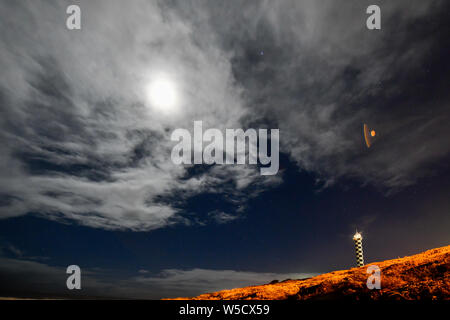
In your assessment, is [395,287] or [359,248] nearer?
[395,287]

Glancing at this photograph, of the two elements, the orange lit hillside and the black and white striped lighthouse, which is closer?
the orange lit hillside

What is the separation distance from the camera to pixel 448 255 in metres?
9.98

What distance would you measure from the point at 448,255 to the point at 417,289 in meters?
4.40

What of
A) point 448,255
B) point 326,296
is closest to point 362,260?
point 448,255

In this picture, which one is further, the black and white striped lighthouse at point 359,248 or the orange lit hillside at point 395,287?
the black and white striped lighthouse at point 359,248
